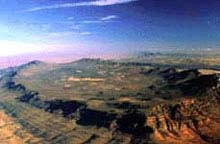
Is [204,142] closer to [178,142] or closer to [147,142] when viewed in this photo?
[178,142]

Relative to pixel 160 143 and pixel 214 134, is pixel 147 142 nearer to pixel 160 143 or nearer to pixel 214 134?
pixel 160 143

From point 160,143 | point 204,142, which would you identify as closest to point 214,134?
point 204,142

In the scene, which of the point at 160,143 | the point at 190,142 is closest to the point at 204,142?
the point at 190,142

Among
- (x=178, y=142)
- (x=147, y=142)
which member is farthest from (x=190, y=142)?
(x=147, y=142)

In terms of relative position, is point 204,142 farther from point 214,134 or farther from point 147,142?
point 147,142

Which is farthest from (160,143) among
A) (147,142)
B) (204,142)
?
(204,142)
